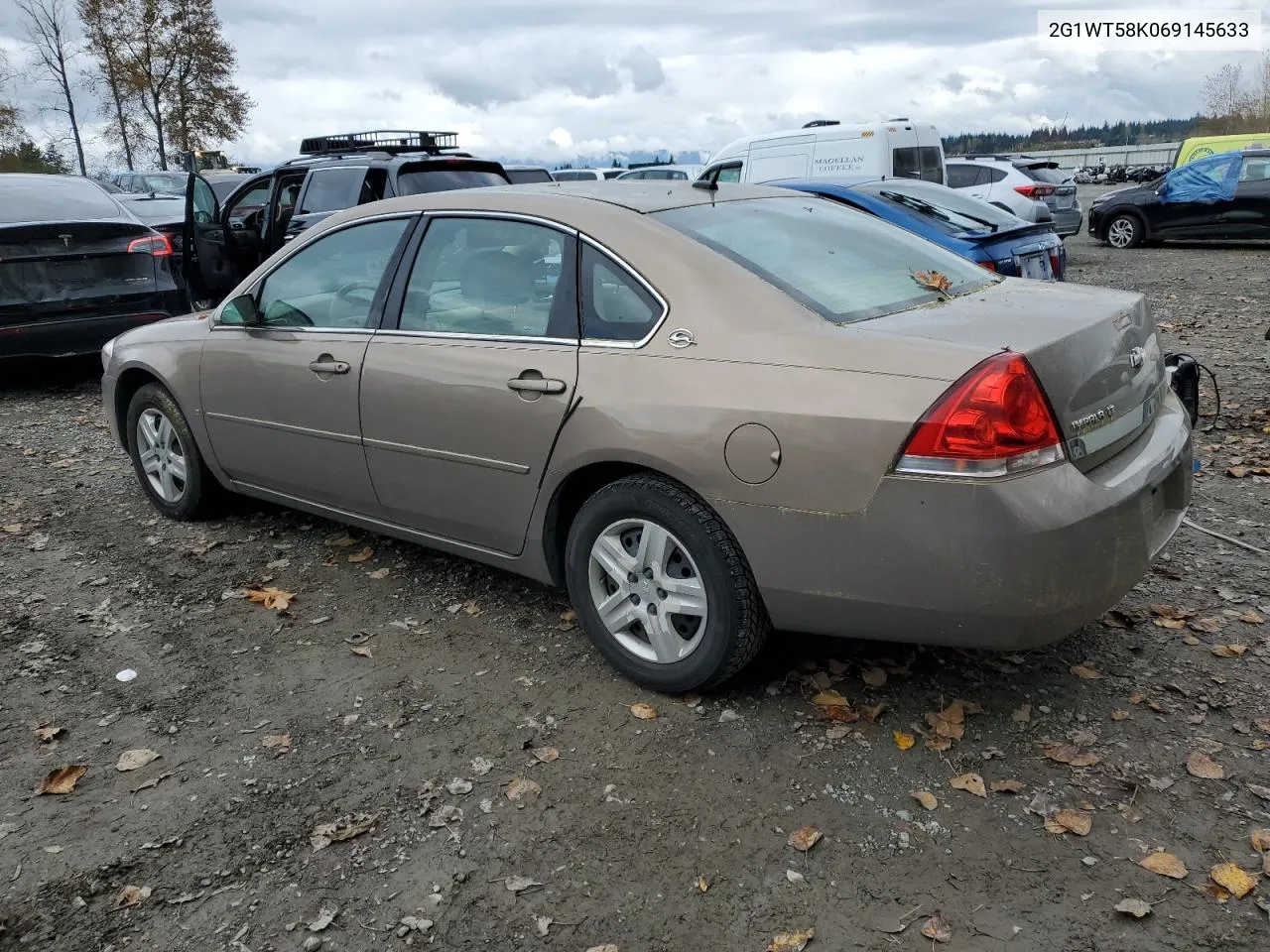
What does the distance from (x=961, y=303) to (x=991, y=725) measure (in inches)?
53.1

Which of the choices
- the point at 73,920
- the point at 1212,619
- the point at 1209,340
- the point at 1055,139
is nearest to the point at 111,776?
the point at 73,920

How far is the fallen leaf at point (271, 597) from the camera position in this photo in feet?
14.2

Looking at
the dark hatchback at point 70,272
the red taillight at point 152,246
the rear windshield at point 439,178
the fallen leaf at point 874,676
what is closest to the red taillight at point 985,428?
the fallen leaf at point 874,676

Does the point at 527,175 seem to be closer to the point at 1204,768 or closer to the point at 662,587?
the point at 662,587

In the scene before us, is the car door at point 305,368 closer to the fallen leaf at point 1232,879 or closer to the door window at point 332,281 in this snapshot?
the door window at point 332,281

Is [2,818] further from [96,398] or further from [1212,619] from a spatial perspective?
[96,398]

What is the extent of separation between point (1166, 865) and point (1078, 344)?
1388mm

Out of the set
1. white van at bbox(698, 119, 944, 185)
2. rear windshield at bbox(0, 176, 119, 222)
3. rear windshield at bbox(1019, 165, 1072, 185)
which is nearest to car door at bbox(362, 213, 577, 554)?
rear windshield at bbox(0, 176, 119, 222)

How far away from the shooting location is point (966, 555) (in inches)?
106

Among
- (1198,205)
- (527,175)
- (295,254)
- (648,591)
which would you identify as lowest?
(648,591)

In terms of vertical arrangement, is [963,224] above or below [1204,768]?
above

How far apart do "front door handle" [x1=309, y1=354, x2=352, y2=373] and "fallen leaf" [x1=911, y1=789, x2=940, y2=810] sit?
2.62 m

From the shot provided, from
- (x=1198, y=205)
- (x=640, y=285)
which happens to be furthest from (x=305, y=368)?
(x=1198, y=205)

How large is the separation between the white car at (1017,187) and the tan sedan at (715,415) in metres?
12.5
